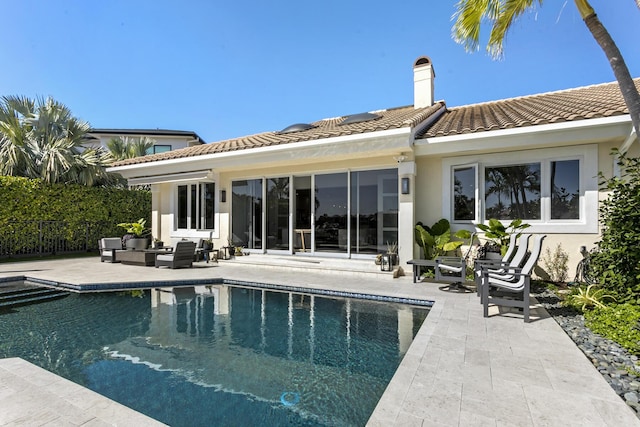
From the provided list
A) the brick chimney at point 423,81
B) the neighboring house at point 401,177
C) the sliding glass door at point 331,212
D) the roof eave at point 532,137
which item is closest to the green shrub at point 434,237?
the neighboring house at point 401,177

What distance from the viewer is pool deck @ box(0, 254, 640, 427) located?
128 inches

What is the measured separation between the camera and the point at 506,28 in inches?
346

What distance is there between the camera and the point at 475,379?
4125 mm

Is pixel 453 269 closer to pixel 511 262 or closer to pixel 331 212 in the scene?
pixel 511 262

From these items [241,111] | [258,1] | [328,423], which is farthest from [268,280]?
[241,111]

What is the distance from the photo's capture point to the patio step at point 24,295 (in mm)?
9188

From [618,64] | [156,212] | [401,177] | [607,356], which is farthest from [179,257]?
[618,64]

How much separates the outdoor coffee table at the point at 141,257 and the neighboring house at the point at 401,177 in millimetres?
3002

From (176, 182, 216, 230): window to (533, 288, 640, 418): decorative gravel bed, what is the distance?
14.9 meters

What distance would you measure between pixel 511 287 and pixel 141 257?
1440cm

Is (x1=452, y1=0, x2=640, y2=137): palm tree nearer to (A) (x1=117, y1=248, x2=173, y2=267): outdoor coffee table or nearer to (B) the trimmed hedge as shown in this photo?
(A) (x1=117, y1=248, x2=173, y2=267): outdoor coffee table

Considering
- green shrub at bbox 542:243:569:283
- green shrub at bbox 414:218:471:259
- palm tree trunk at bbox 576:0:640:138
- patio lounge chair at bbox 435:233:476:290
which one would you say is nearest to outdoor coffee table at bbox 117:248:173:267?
green shrub at bbox 414:218:471:259

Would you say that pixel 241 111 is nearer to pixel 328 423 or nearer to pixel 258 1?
pixel 258 1

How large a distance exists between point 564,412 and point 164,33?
19.7 meters
